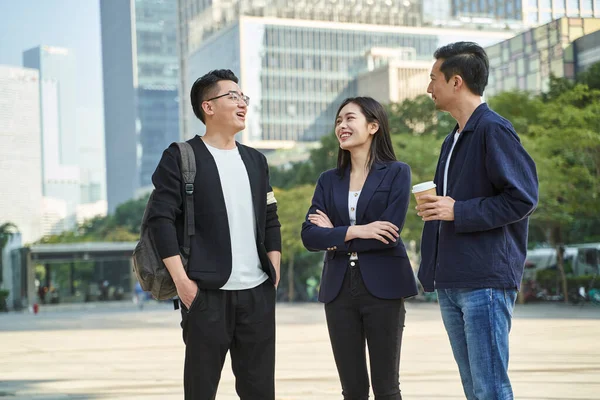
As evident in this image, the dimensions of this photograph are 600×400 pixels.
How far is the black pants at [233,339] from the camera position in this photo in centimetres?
431

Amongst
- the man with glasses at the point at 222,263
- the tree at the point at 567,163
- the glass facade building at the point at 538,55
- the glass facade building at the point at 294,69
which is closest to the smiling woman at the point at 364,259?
the man with glasses at the point at 222,263

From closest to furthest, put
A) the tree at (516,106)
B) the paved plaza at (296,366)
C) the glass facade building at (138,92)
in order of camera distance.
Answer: the paved plaza at (296,366)
the tree at (516,106)
the glass facade building at (138,92)

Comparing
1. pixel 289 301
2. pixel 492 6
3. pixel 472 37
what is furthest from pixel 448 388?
pixel 492 6

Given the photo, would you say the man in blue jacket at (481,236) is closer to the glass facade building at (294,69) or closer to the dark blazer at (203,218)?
the dark blazer at (203,218)

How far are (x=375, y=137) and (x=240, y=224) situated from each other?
856 millimetres

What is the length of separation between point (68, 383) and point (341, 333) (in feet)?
19.8

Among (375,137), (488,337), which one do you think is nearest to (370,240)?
(375,137)

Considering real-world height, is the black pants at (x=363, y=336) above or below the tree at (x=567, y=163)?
below

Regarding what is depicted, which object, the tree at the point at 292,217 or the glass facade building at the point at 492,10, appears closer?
the tree at the point at 292,217

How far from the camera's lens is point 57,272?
157 feet

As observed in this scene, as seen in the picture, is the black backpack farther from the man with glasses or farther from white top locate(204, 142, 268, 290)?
white top locate(204, 142, 268, 290)

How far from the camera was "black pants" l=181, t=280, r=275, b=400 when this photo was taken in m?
4.31

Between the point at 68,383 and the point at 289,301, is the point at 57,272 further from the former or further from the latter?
the point at 68,383

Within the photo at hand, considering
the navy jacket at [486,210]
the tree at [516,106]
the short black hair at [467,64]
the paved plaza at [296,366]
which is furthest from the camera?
the tree at [516,106]
